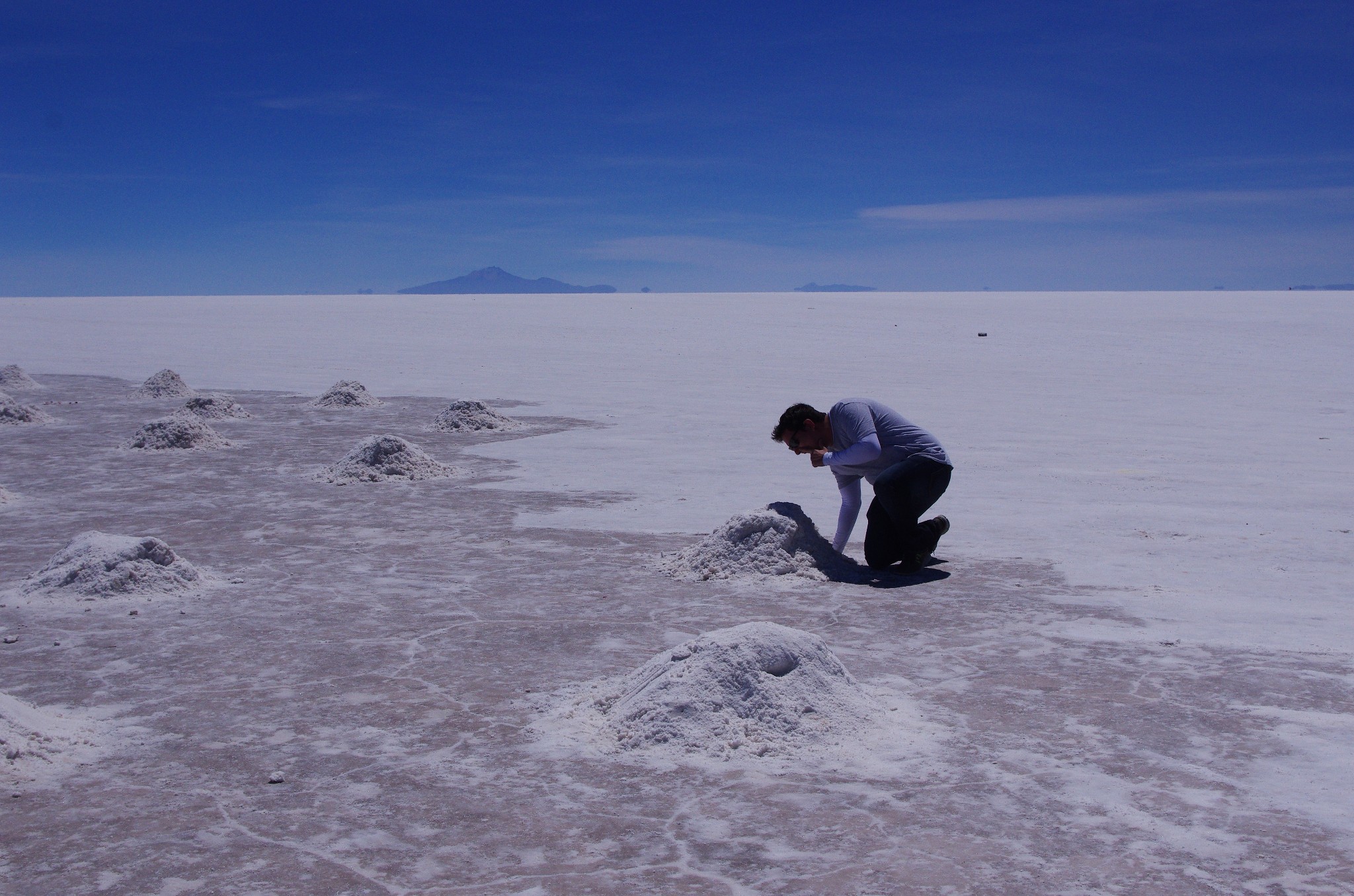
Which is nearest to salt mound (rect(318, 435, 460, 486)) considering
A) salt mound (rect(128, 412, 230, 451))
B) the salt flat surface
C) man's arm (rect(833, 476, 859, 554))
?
the salt flat surface

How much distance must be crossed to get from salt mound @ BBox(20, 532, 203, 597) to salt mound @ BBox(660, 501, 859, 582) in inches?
114

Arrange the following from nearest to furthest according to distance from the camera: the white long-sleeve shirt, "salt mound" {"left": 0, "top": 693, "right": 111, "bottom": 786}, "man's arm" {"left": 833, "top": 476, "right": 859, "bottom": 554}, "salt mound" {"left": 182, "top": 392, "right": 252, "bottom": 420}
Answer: "salt mound" {"left": 0, "top": 693, "right": 111, "bottom": 786}
the white long-sleeve shirt
"man's arm" {"left": 833, "top": 476, "right": 859, "bottom": 554}
"salt mound" {"left": 182, "top": 392, "right": 252, "bottom": 420}

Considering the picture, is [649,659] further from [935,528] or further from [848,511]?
[935,528]

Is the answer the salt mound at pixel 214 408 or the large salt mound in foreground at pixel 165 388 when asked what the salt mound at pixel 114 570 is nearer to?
the salt mound at pixel 214 408

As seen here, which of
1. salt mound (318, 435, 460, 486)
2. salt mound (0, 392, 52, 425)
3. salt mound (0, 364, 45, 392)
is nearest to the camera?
→ salt mound (318, 435, 460, 486)

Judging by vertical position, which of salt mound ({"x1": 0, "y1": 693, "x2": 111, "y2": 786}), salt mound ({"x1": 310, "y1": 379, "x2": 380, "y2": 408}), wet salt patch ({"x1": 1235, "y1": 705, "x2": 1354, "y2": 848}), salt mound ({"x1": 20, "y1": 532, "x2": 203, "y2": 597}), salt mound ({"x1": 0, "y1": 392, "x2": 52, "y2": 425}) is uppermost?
salt mound ({"x1": 310, "y1": 379, "x2": 380, "y2": 408})

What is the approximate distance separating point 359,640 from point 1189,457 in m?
9.54

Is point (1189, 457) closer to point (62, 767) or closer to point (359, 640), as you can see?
point (359, 640)

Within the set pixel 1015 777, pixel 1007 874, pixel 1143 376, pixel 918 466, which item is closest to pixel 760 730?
pixel 1015 777

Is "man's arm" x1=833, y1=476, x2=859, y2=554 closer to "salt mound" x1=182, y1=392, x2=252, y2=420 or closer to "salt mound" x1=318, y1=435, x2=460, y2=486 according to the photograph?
"salt mound" x1=318, y1=435, x2=460, y2=486

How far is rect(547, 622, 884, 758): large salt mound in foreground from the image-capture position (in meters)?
4.43

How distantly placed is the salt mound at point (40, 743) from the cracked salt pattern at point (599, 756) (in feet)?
0.31

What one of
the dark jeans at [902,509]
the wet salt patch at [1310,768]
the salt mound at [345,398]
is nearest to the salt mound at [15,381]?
the salt mound at [345,398]

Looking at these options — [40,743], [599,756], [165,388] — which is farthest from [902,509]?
[165,388]
